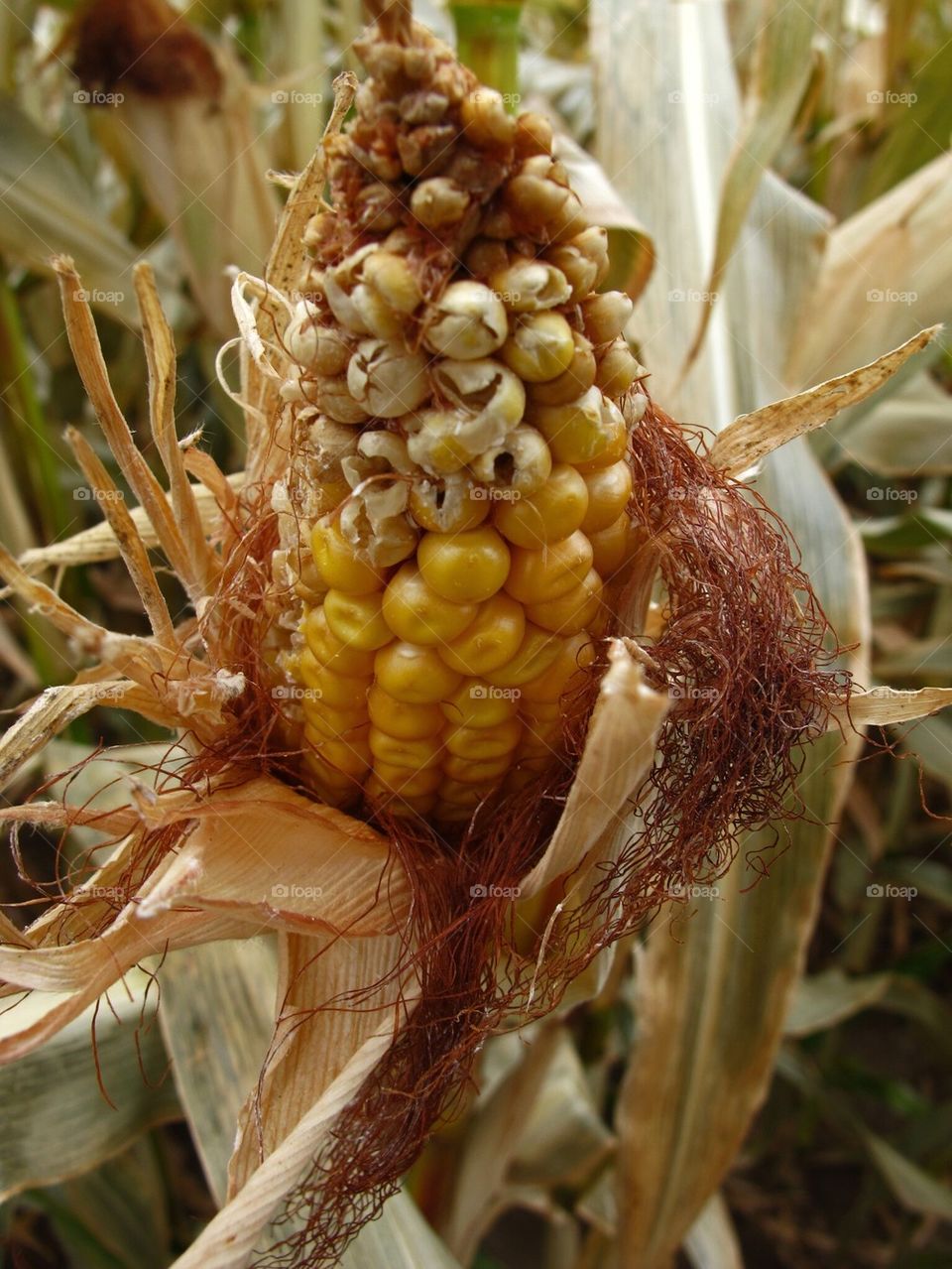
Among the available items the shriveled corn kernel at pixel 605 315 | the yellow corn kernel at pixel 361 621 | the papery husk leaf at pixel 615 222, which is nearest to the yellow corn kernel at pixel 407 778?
the yellow corn kernel at pixel 361 621

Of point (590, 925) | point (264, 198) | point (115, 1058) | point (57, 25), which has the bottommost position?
point (115, 1058)

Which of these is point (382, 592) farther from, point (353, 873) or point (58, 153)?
point (58, 153)

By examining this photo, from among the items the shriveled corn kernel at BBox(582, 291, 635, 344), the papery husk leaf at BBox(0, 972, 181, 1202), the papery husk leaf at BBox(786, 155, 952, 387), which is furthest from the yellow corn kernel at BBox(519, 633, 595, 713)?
the papery husk leaf at BBox(786, 155, 952, 387)

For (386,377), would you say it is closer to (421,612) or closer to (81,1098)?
(421,612)

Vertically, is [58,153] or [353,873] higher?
[58,153]

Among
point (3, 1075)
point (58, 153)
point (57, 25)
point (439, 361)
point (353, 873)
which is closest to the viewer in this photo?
point (439, 361)

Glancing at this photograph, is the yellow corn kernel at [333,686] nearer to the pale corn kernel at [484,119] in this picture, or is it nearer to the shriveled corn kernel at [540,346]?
the shriveled corn kernel at [540,346]

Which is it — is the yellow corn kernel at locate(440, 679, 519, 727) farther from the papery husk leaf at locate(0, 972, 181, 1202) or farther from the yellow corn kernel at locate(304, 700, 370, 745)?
the papery husk leaf at locate(0, 972, 181, 1202)

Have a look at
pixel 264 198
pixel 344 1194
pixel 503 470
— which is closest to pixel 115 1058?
pixel 344 1194
